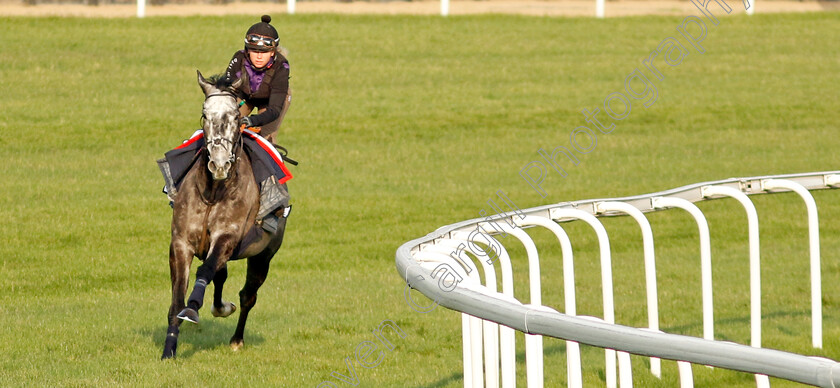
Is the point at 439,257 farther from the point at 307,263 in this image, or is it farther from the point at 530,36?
the point at 530,36

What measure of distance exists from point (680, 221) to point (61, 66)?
41.3 ft

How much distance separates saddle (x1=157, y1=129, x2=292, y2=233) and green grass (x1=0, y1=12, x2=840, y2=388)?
1086 millimetres

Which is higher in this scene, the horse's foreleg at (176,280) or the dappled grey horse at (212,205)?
the dappled grey horse at (212,205)

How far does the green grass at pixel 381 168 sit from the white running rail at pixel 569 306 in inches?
45.6

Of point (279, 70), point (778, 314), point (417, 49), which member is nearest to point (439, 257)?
point (279, 70)

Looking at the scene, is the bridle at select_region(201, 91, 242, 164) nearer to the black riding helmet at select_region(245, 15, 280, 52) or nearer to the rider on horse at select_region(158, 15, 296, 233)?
the rider on horse at select_region(158, 15, 296, 233)

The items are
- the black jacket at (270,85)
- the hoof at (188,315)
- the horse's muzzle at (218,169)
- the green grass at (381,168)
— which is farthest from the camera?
the green grass at (381,168)

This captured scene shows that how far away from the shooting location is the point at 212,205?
762 cm

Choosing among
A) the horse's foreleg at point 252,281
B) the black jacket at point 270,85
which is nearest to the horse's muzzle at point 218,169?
the black jacket at point 270,85

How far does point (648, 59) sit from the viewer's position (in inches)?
964

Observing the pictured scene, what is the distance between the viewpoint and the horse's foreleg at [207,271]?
7.06 metres

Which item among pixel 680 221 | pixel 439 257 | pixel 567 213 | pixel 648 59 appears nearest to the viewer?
→ pixel 439 257

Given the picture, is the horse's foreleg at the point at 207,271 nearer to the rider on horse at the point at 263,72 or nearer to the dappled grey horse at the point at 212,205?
the dappled grey horse at the point at 212,205

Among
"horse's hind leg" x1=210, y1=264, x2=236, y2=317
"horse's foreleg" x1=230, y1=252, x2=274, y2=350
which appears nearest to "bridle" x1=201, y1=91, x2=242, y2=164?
"horse's foreleg" x1=230, y1=252, x2=274, y2=350
